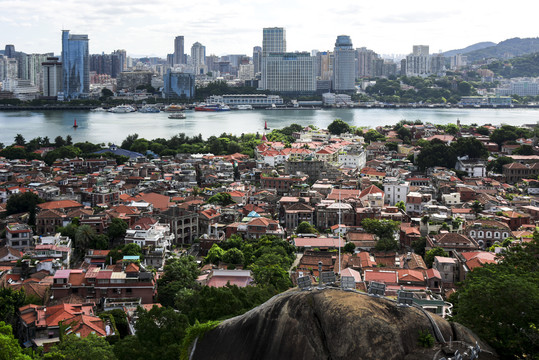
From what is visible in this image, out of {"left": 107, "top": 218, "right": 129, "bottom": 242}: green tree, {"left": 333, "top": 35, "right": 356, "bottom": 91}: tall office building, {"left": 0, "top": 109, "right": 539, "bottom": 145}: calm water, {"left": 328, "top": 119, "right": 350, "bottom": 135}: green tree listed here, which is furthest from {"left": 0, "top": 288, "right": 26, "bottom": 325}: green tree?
{"left": 333, "top": 35, "right": 356, "bottom": 91}: tall office building

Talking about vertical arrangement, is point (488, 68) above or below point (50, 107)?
above

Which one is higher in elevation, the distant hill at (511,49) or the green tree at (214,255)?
the distant hill at (511,49)

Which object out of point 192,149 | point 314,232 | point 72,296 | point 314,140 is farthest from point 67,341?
point 314,140

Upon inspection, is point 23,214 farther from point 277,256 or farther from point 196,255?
point 277,256

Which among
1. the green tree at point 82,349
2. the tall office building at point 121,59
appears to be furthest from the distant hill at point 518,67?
the green tree at point 82,349

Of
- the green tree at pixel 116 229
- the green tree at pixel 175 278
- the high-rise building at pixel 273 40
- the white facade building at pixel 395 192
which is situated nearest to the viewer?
the green tree at pixel 175 278

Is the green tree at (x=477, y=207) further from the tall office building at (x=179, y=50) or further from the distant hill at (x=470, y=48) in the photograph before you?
the distant hill at (x=470, y=48)
